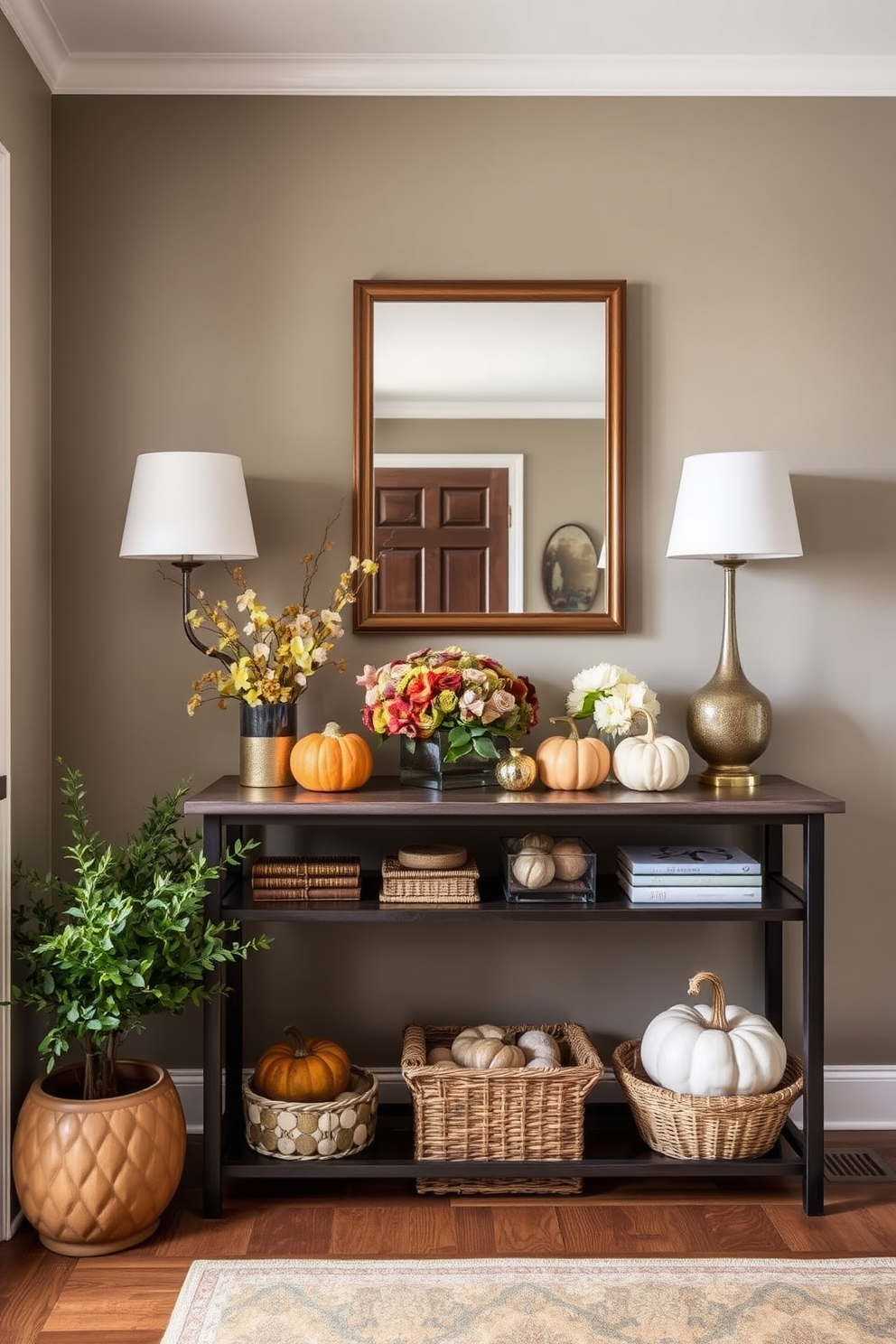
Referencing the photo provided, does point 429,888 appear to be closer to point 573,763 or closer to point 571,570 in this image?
point 573,763

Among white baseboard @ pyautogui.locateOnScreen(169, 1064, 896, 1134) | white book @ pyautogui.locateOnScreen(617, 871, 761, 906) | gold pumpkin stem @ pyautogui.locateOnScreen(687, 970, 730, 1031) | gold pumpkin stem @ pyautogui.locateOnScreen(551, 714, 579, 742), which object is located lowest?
white baseboard @ pyautogui.locateOnScreen(169, 1064, 896, 1134)

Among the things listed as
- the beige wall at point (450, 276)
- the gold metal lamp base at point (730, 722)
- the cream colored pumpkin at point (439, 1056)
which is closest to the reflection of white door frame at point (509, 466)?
the beige wall at point (450, 276)

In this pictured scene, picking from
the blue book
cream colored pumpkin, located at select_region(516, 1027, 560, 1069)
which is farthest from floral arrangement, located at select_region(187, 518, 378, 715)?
cream colored pumpkin, located at select_region(516, 1027, 560, 1069)

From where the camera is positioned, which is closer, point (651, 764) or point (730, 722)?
point (651, 764)

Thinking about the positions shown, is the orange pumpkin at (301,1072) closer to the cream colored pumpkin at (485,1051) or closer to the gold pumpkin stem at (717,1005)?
the cream colored pumpkin at (485,1051)

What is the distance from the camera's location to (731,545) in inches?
100

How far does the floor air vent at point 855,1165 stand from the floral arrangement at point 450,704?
126cm

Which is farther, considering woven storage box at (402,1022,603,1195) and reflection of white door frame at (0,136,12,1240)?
woven storage box at (402,1022,603,1195)

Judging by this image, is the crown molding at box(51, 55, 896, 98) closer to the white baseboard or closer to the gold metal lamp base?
the gold metal lamp base

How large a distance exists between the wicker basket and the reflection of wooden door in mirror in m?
1.20

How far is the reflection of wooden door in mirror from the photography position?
281 centimetres

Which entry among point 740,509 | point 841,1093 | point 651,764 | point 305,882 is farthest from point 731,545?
point 841,1093

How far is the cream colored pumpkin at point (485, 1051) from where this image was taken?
2.52 m

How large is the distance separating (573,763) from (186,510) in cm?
103
